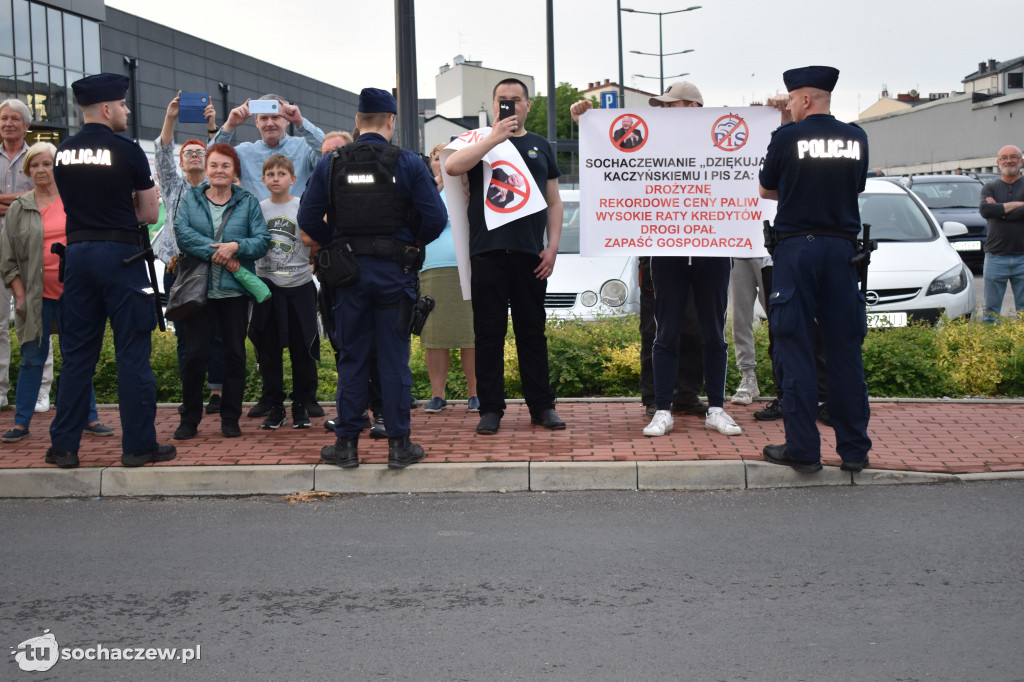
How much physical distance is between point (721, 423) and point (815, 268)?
146 cm

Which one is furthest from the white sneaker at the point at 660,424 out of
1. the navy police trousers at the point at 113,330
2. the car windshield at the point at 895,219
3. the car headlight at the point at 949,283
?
the car windshield at the point at 895,219

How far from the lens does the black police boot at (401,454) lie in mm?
6582

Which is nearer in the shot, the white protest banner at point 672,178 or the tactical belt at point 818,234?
the tactical belt at point 818,234

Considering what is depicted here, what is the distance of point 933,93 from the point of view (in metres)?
Result: 114

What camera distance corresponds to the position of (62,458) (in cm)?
673

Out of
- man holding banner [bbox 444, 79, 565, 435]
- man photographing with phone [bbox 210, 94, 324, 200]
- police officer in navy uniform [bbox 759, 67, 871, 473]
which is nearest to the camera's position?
police officer in navy uniform [bbox 759, 67, 871, 473]

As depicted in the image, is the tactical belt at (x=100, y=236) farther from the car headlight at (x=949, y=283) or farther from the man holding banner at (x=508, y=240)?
the car headlight at (x=949, y=283)

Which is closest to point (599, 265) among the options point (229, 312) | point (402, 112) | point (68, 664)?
point (402, 112)

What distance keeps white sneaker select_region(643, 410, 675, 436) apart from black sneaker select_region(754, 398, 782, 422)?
0.80 meters

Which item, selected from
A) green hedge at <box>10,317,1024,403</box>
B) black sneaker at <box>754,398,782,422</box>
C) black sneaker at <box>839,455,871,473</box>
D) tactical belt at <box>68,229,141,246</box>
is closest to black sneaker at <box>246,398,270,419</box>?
green hedge at <box>10,317,1024,403</box>

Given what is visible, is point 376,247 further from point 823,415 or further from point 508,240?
point 823,415

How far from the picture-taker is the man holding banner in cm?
733

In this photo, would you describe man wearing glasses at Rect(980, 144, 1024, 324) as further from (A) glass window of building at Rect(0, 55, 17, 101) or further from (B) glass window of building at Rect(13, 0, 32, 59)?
(B) glass window of building at Rect(13, 0, 32, 59)

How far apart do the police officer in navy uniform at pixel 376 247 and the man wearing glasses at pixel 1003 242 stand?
7305mm
